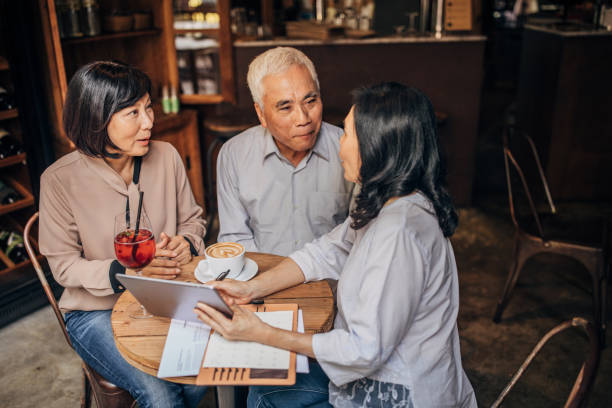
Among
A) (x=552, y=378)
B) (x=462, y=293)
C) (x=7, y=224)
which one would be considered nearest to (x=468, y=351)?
(x=552, y=378)

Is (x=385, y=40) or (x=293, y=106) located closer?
(x=293, y=106)

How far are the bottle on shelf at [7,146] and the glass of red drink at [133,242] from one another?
5.76 ft

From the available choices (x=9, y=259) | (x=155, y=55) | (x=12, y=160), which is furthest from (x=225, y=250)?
(x=155, y=55)

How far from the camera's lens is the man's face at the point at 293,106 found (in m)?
1.89

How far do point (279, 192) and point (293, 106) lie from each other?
34 cm

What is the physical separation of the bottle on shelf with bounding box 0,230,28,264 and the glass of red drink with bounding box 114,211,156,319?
1.89 metres

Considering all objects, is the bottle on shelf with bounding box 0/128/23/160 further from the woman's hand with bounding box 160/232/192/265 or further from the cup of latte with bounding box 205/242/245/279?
the cup of latte with bounding box 205/242/245/279

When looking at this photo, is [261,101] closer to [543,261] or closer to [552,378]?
[552,378]

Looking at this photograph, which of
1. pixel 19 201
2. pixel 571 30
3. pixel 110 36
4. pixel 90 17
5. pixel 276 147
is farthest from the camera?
pixel 571 30

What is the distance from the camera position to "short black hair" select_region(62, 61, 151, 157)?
1670 mm

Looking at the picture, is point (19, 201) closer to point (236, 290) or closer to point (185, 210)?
point (185, 210)

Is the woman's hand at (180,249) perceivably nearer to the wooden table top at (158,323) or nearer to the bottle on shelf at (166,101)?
the wooden table top at (158,323)

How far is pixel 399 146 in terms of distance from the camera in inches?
48.0

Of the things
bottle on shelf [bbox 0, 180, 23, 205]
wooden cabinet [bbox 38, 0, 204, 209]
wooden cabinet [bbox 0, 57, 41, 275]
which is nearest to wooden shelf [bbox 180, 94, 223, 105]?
wooden cabinet [bbox 38, 0, 204, 209]
